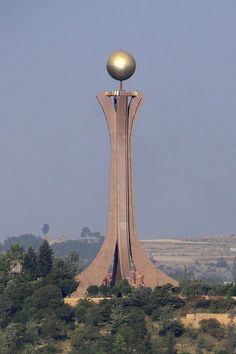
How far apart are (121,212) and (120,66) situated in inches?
452

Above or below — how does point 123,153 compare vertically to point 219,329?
above

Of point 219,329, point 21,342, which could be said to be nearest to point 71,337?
point 21,342

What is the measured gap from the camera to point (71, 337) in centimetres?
10419

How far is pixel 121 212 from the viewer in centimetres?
11531

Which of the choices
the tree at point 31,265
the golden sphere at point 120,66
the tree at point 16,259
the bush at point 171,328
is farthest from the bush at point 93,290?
the golden sphere at point 120,66

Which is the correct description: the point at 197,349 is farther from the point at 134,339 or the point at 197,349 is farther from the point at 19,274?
the point at 19,274

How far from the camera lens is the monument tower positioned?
377 feet

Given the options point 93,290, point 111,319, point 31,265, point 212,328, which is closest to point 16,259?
point 31,265

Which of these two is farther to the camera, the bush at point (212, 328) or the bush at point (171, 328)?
the bush at point (212, 328)

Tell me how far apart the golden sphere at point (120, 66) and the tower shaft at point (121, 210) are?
2063mm

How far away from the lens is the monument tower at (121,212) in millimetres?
114938

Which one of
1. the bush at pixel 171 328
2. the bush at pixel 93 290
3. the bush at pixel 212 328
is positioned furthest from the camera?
the bush at pixel 93 290

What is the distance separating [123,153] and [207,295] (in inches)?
506

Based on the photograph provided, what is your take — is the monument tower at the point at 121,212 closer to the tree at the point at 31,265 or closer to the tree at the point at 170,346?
the tree at the point at 31,265
